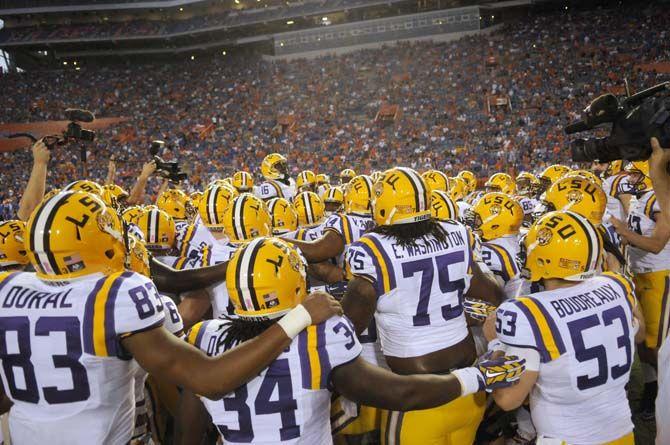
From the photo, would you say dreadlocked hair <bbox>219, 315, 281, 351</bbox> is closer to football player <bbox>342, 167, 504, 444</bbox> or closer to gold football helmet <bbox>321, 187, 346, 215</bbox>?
football player <bbox>342, 167, 504, 444</bbox>

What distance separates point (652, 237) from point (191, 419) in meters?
3.73

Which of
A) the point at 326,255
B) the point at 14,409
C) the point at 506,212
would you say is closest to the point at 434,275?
the point at 326,255

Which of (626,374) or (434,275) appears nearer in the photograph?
(626,374)

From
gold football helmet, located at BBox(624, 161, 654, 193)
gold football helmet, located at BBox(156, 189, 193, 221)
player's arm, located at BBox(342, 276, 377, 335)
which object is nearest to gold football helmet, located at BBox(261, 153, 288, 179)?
gold football helmet, located at BBox(156, 189, 193, 221)

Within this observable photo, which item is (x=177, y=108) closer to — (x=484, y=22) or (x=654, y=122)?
(x=484, y=22)

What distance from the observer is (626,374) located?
92.4 inches

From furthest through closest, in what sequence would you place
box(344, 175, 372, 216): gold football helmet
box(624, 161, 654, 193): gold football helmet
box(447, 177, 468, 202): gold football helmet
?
1. box(447, 177, 468, 202): gold football helmet
2. box(624, 161, 654, 193): gold football helmet
3. box(344, 175, 372, 216): gold football helmet

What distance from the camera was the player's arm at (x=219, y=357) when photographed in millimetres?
1804

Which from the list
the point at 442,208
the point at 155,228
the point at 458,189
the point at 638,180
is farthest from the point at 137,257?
the point at 458,189

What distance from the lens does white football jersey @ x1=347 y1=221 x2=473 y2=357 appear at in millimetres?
2811

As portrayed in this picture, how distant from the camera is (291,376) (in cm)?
192

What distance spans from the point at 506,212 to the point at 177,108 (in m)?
33.0

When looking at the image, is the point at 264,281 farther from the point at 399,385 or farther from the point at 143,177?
the point at 143,177

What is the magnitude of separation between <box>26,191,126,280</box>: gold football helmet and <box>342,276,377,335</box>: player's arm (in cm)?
133
